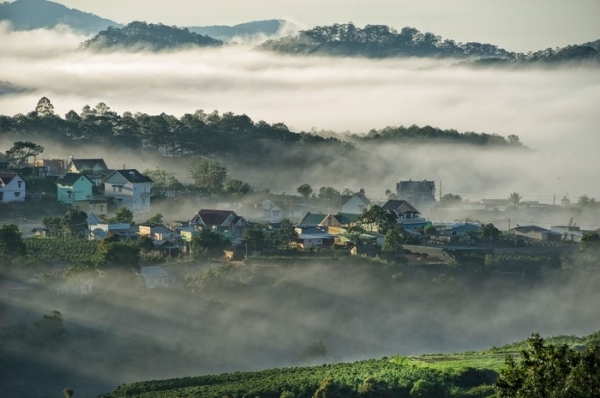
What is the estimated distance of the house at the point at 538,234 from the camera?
4322cm

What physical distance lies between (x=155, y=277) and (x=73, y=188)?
10451 millimetres

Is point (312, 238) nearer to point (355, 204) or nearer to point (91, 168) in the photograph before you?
point (355, 204)

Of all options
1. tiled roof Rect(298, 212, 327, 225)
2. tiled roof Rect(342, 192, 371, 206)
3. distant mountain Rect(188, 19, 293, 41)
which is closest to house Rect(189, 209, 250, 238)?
tiled roof Rect(298, 212, 327, 225)

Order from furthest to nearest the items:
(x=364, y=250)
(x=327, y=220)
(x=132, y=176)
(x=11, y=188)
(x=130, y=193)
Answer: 1. (x=132, y=176)
2. (x=130, y=193)
3. (x=327, y=220)
4. (x=11, y=188)
5. (x=364, y=250)

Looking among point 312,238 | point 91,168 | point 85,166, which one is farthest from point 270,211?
point 85,166

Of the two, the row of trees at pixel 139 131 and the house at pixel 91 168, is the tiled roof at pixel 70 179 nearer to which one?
the house at pixel 91 168

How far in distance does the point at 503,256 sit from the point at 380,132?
35.3 m

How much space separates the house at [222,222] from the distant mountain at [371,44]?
210ft

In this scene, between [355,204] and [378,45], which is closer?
[355,204]

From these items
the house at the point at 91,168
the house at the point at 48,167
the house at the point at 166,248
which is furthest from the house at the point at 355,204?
the house at the point at 48,167

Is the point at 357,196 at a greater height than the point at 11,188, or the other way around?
the point at 11,188

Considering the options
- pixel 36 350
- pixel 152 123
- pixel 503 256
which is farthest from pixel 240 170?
pixel 36 350

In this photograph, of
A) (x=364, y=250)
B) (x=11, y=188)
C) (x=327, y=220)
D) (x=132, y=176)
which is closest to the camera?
(x=364, y=250)

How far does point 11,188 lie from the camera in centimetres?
4072
